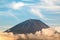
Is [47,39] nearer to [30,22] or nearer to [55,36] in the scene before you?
[55,36]

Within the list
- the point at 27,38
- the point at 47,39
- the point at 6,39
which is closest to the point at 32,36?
the point at 27,38

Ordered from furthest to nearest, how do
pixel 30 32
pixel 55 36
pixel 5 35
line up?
pixel 30 32 → pixel 55 36 → pixel 5 35

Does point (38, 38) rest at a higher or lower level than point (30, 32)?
lower

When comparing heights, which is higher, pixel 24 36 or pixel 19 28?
pixel 19 28

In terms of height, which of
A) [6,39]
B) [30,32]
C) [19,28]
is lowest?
[6,39]

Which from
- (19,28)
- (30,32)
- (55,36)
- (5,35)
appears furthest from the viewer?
(19,28)

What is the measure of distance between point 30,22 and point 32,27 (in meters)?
12.7

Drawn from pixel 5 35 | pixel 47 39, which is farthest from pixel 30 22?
pixel 5 35

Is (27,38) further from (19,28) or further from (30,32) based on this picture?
(19,28)

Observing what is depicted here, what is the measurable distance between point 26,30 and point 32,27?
5.71 m

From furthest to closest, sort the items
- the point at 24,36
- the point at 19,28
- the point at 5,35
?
1. the point at 19,28
2. the point at 24,36
3. the point at 5,35

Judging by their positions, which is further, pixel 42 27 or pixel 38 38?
pixel 42 27

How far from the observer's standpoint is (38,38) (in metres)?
103

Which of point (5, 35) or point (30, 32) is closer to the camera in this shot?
point (5, 35)
